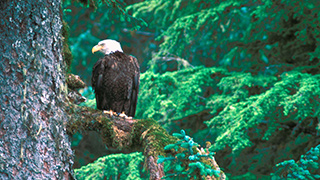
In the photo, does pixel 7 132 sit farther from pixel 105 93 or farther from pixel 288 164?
pixel 105 93

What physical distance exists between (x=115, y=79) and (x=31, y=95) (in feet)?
6.81

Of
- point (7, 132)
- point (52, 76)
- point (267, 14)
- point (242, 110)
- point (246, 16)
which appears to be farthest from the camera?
point (246, 16)

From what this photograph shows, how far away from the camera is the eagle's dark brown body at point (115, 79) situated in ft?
14.1

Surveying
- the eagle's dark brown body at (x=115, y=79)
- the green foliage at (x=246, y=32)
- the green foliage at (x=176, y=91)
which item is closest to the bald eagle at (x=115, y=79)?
the eagle's dark brown body at (x=115, y=79)

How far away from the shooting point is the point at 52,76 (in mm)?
2396

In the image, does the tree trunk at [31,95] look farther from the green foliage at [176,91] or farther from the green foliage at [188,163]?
the green foliage at [176,91]

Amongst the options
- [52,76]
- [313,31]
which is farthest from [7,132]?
[313,31]

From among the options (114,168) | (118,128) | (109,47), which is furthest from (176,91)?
(118,128)

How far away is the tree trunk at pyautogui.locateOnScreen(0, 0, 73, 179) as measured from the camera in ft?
7.28

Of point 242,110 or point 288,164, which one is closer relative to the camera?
point 288,164

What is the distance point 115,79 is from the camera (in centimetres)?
435

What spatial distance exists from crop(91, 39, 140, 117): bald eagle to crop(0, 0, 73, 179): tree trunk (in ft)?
6.03

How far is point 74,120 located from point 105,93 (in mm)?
1990

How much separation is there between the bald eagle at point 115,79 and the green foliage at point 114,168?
4.86ft
